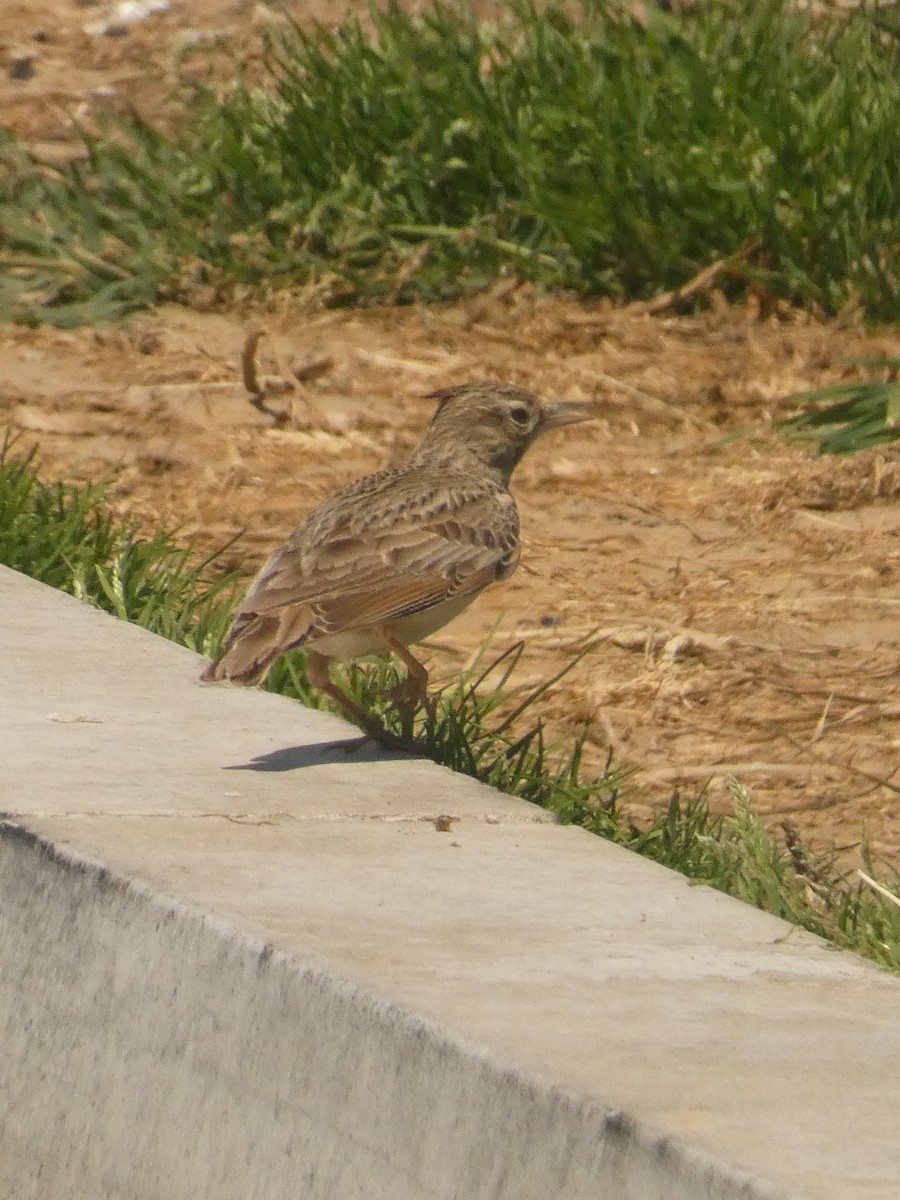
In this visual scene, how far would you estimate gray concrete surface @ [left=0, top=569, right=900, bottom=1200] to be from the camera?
320 cm

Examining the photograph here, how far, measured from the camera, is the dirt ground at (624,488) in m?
6.49

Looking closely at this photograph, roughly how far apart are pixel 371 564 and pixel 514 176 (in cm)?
485

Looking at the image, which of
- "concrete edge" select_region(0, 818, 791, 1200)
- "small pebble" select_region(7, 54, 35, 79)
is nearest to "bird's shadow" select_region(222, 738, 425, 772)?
"concrete edge" select_region(0, 818, 791, 1200)

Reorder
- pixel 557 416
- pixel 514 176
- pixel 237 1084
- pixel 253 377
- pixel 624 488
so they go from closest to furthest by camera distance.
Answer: pixel 237 1084, pixel 557 416, pixel 624 488, pixel 253 377, pixel 514 176

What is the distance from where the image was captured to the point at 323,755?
16.9 ft

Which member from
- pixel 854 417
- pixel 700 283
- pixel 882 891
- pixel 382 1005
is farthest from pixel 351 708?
pixel 700 283

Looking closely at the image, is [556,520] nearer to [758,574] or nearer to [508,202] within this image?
[758,574]

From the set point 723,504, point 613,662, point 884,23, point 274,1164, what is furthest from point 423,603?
point 884,23

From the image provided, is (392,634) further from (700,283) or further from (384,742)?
(700,283)

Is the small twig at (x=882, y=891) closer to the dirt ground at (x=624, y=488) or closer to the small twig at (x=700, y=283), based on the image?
the dirt ground at (x=624, y=488)

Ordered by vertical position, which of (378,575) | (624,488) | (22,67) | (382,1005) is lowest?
(624,488)

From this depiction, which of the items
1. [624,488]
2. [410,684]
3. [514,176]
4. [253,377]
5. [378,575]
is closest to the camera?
[378,575]

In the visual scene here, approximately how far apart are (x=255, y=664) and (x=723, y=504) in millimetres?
Result: 3269

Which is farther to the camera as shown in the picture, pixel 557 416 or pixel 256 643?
pixel 557 416
